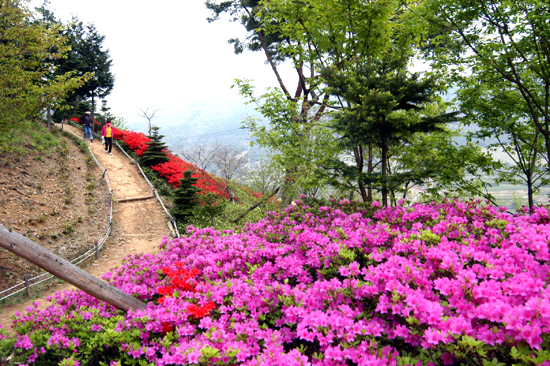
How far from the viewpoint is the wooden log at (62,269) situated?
99.0 inches

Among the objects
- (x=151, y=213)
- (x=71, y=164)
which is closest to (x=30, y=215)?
(x=151, y=213)

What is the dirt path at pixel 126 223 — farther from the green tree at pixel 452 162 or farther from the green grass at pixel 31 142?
the green tree at pixel 452 162

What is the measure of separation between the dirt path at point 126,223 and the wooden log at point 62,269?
11.2ft

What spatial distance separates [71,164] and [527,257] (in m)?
13.7

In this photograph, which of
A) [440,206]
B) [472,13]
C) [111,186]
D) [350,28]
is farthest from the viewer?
[111,186]

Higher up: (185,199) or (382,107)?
(382,107)

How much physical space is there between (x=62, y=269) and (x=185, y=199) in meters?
7.20

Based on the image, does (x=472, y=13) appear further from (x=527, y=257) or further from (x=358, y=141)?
(x=527, y=257)

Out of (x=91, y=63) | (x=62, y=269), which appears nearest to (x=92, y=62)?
(x=91, y=63)

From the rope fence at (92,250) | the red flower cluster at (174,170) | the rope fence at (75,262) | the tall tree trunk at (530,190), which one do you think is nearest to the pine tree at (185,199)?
the rope fence at (92,250)

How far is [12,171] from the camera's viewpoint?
29.6 ft

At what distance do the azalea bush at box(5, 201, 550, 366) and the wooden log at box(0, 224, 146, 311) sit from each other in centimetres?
20

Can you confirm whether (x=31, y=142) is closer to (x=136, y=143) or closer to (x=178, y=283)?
(x=136, y=143)

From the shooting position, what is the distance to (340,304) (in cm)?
208
